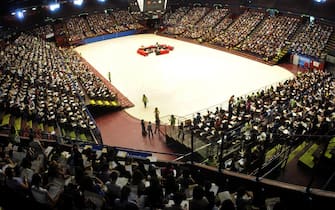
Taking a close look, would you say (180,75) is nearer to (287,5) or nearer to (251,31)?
(251,31)

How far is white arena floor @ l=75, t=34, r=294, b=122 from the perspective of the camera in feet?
78.1

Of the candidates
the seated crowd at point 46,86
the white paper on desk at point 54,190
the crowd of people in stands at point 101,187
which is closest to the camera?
the crowd of people in stands at point 101,187

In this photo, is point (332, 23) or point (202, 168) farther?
point (332, 23)

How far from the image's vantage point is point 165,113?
2225 centimetres


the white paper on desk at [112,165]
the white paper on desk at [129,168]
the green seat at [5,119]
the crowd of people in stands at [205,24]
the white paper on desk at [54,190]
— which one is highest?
the crowd of people in stands at [205,24]

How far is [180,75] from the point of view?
1148 inches

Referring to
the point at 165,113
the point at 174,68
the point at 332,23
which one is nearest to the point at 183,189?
the point at 165,113

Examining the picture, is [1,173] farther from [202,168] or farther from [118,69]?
[118,69]

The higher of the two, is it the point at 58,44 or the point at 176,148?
the point at 58,44

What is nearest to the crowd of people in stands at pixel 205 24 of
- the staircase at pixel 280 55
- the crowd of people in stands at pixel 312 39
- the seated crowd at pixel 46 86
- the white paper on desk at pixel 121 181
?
the staircase at pixel 280 55

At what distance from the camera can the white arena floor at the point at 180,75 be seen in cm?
2380

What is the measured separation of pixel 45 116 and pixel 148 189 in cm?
1166

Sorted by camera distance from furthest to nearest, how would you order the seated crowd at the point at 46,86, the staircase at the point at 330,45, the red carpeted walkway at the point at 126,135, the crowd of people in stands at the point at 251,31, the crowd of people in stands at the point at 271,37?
the crowd of people in stands at the point at 271,37, the crowd of people in stands at the point at 251,31, the staircase at the point at 330,45, the red carpeted walkway at the point at 126,135, the seated crowd at the point at 46,86

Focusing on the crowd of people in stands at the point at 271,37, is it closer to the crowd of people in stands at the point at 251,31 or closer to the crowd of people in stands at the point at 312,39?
the crowd of people in stands at the point at 251,31
